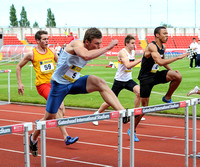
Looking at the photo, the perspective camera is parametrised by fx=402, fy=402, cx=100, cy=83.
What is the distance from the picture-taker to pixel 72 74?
6.13 metres

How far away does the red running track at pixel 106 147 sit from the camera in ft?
21.5

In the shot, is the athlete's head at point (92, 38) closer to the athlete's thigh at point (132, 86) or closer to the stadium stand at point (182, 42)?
the athlete's thigh at point (132, 86)

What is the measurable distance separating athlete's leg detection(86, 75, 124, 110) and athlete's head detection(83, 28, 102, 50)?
1.64ft

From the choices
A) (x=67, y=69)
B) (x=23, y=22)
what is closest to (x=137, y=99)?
(x=67, y=69)

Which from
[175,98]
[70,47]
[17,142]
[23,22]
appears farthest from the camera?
[23,22]

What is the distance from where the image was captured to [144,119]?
34.0ft

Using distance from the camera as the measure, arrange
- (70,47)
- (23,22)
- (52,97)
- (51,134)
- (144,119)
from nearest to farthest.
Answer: (70,47), (52,97), (51,134), (144,119), (23,22)

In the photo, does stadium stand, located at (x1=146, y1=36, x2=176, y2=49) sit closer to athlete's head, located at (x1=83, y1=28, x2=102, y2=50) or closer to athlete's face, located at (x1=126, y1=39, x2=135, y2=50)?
athlete's face, located at (x1=126, y1=39, x2=135, y2=50)

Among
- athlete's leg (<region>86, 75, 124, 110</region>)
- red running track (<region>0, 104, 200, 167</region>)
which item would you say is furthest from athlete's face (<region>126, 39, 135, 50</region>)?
athlete's leg (<region>86, 75, 124, 110</region>)

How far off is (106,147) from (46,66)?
2.06 m

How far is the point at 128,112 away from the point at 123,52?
494cm

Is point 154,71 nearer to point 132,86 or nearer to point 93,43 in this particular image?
point 132,86

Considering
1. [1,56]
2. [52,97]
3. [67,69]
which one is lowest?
[1,56]

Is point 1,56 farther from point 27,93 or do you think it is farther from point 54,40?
point 27,93
